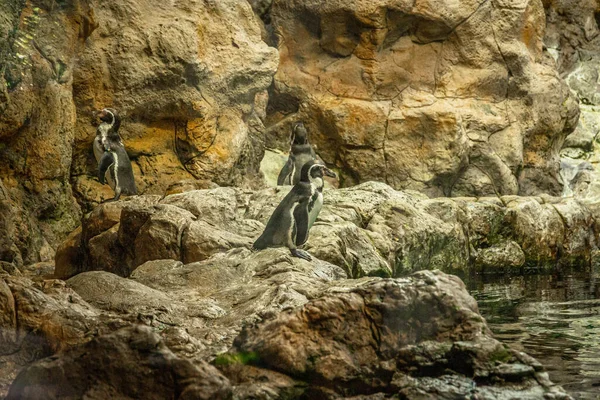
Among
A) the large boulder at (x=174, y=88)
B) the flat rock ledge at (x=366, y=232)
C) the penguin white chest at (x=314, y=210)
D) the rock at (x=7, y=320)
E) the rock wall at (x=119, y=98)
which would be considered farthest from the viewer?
the large boulder at (x=174, y=88)

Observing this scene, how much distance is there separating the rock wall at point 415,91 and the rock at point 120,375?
1139 centimetres

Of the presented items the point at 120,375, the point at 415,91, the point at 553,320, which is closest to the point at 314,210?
the point at 553,320

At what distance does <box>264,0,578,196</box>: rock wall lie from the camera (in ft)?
51.2

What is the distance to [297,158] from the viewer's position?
13578 mm

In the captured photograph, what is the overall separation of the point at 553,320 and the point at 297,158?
6.27 m

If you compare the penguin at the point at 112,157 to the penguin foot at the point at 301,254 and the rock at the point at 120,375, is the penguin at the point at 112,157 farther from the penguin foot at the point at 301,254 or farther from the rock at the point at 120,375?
the rock at the point at 120,375

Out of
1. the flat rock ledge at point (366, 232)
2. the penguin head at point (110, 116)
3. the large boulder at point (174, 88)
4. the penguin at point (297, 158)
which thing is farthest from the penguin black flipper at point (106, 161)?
the penguin at point (297, 158)

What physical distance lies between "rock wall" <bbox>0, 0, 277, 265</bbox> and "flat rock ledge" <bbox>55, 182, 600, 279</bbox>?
1.58 m

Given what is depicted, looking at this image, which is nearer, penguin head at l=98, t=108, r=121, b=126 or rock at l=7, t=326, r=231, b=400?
rock at l=7, t=326, r=231, b=400

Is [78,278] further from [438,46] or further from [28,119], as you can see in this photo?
[438,46]

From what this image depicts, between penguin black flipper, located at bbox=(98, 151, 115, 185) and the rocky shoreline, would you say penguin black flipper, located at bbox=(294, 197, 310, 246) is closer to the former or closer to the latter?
the rocky shoreline

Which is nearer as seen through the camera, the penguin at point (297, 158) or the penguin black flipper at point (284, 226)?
the penguin black flipper at point (284, 226)

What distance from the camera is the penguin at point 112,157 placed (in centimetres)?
1198

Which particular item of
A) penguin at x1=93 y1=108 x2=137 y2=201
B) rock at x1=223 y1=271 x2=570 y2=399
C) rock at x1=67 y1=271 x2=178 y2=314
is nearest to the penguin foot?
rock at x1=67 y1=271 x2=178 y2=314
